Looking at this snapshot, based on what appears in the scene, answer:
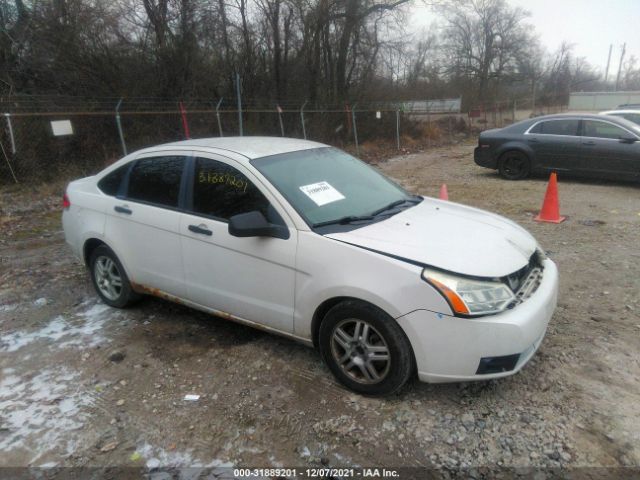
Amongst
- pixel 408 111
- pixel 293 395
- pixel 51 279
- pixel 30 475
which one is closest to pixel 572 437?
pixel 293 395

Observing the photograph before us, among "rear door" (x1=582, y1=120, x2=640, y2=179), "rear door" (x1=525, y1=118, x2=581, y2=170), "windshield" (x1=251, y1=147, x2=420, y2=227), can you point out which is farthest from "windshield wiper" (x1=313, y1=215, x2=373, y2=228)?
"rear door" (x1=525, y1=118, x2=581, y2=170)

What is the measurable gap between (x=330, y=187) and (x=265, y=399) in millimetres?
1599

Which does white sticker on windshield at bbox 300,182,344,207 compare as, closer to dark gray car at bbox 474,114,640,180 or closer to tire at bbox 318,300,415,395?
tire at bbox 318,300,415,395

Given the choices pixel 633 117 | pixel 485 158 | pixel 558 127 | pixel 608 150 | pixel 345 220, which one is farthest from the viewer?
pixel 633 117

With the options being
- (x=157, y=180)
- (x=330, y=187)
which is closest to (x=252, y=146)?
(x=330, y=187)

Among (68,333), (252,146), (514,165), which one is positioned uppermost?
(252,146)

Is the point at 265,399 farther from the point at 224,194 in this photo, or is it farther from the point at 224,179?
the point at 224,179

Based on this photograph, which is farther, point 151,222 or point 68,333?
point 68,333

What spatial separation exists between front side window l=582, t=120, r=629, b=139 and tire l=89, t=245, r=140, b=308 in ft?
30.9

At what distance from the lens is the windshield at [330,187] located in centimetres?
336

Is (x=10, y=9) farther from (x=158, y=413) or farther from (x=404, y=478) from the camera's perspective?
(x=404, y=478)

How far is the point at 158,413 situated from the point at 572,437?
2483 millimetres

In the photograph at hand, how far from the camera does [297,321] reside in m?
3.26

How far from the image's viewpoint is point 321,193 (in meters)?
3.52
